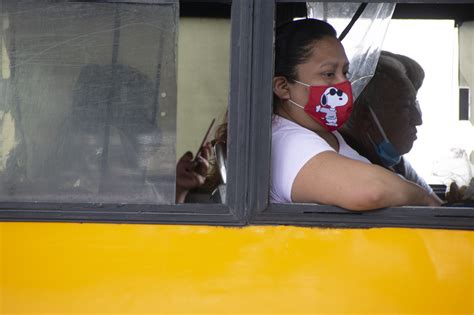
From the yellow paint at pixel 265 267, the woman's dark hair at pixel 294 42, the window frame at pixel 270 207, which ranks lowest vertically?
the yellow paint at pixel 265 267

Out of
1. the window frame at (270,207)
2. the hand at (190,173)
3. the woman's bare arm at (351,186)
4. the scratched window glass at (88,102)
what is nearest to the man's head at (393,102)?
the hand at (190,173)

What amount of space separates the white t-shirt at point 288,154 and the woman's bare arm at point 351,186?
2 centimetres

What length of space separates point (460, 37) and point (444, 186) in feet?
2.33

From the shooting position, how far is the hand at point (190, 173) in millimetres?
2491

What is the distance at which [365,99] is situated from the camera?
11.0 ft

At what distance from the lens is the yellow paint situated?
7.38ft

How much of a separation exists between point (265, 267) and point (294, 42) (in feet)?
2.61

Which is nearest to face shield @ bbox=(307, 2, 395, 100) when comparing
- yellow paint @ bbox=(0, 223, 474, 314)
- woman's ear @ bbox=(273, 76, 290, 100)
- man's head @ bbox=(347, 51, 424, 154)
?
man's head @ bbox=(347, 51, 424, 154)

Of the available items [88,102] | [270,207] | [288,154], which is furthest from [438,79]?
[88,102]

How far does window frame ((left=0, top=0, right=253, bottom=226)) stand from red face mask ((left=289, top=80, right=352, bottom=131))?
1.39 feet

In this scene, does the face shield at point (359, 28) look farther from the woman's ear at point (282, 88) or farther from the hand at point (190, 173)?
the hand at point (190, 173)

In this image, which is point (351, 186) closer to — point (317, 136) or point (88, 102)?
point (317, 136)

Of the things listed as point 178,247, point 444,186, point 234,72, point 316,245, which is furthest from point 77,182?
point 444,186

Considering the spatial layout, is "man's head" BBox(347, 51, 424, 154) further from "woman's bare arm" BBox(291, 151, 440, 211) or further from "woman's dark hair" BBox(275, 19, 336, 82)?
"woman's bare arm" BBox(291, 151, 440, 211)
